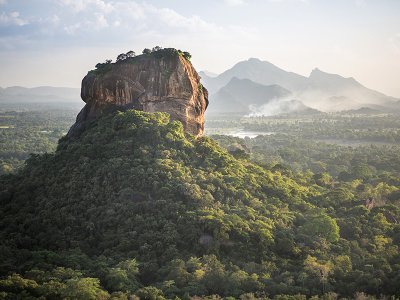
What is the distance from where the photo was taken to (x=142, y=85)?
155 feet

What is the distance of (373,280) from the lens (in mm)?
27906

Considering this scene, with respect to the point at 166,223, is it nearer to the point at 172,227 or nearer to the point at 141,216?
the point at 172,227

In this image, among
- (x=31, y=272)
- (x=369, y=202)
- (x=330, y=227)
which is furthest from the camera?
(x=369, y=202)

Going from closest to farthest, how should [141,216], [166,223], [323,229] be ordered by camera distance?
[166,223] < [141,216] < [323,229]

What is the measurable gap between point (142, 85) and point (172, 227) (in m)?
20.9

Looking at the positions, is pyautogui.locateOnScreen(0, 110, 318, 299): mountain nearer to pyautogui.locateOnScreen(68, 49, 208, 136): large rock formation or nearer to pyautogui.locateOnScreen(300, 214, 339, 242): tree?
pyautogui.locateOnScreen(300, 214, 339, 242): tree

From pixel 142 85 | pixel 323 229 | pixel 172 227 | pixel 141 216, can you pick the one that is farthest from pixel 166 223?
pixel 142 85

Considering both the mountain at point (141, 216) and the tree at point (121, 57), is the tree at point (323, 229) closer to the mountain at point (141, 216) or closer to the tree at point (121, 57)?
the mountain at point (141, 216)

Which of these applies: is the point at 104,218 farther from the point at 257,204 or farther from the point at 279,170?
the point at 279,170

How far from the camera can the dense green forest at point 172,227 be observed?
87.3 feet

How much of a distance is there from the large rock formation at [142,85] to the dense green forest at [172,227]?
2973mm

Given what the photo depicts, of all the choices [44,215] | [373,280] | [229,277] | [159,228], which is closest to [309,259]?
[373,280]

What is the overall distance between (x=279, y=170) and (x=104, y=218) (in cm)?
2818

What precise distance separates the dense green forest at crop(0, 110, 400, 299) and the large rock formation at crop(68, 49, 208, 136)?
297 cm
